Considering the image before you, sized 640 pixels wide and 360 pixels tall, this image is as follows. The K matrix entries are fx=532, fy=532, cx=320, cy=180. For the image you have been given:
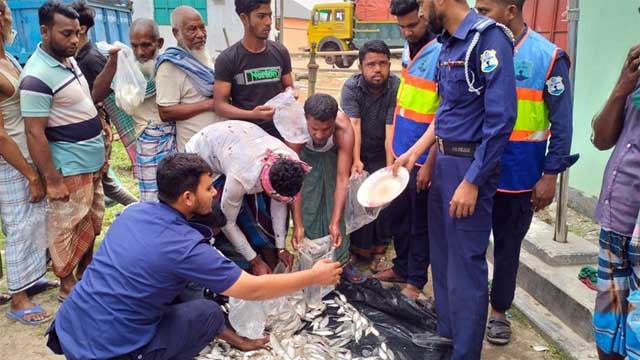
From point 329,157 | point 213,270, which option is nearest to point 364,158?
point 329,157

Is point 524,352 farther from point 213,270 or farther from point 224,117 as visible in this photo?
point 224,117

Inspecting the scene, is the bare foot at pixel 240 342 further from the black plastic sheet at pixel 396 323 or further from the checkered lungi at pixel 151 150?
the checkered lungi at pixel 151 150

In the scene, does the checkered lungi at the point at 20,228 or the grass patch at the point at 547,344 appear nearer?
the grass patch at the point at 547,344

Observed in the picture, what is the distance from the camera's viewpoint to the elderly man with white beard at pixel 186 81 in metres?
3.65

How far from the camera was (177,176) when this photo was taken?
7.83ft

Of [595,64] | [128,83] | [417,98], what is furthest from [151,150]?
[595,64]

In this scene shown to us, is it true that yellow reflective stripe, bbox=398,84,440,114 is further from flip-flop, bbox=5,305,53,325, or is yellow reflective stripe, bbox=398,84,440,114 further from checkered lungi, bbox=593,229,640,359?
flip-flop, bbox=5,305,53,325

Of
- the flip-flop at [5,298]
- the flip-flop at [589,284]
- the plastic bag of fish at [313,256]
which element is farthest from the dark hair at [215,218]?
the flip-flop at [589,284]

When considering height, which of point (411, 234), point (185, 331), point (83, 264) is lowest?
point (83, 264)

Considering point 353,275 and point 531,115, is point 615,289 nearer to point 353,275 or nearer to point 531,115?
point 531,115

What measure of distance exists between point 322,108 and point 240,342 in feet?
4.80

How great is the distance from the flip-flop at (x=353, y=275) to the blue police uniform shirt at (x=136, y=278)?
1.59 metres

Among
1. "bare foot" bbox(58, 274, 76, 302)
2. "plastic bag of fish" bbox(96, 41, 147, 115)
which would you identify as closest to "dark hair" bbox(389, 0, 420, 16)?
"plastic bag of fish" bbox(96, 41, 147, 115)

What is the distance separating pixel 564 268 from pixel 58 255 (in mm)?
3444
